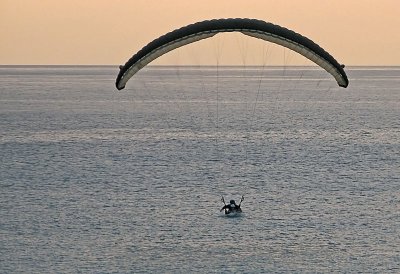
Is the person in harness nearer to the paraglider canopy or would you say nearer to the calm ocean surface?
the calm ocean surface

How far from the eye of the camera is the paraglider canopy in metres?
38.3

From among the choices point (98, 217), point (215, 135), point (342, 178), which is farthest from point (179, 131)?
point (98, 217)

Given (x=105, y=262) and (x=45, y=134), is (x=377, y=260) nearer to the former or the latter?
(x=105, y=262)

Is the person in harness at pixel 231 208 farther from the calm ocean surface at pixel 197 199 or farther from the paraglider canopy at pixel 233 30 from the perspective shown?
the paraglider canopy at pixel 233 30

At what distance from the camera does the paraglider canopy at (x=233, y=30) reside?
38312 mm

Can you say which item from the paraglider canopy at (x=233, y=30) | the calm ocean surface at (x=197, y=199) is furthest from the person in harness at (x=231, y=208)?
the paraglider canopy at (x=233, y=30)

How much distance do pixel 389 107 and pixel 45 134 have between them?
323ft

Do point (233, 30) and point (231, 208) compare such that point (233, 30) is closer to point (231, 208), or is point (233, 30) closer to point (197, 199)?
point (231, 208)

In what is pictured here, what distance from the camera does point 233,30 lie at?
125ft

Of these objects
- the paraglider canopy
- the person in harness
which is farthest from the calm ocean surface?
the paraglider canopy

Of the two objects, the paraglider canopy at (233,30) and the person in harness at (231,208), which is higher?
the paraglider canopy at (233,30)

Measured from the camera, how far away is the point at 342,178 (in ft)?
261

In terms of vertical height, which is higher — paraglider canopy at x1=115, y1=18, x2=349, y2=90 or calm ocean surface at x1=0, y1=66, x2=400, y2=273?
paraglider canopy at x1=115, y1=18, x2=349, y2=90

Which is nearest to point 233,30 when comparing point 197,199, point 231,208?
point 231,208
